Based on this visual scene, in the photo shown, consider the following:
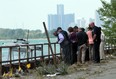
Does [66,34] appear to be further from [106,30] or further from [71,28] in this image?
[106,30]

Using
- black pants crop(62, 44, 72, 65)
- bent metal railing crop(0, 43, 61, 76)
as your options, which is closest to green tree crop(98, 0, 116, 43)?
bent metal railing crop(0, 43, 61, 76)

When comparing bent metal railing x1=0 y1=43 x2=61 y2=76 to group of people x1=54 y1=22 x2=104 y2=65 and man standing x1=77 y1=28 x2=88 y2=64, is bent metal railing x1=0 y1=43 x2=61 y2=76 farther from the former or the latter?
man standing x1=77 y1=28 x2=88 y2=64

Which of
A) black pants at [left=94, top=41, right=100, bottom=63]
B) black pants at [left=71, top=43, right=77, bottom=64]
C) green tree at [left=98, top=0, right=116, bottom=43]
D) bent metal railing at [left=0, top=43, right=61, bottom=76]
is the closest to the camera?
bent metal railing at [left=0, top=43, right=61, bottom=76]

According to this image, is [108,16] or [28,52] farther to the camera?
[108,16]

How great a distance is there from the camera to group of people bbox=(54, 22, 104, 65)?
56.7ft

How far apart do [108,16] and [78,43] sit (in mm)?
11071

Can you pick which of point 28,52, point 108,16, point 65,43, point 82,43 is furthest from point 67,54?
point 108,16

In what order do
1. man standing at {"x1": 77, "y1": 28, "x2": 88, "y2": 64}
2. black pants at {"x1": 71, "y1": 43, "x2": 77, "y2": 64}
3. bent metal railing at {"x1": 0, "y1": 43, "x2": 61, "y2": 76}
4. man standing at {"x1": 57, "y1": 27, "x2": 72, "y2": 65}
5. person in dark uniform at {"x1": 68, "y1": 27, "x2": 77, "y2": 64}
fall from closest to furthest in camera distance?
bent metal railing at {"x1": 0, "y1": 43, "x2": 61, "y2": 76} < man standing at {"x1": 57, "y1": 27, "x2": 72, "y2": 65} < man standing at {"x1": 77, "y1": 28, "x2": 88, "y2": 64} < person in dark uniform at {"x1": 68, "y1": 27, "x2": 77, "y2": 64} < black pants at {"x1": 71, "y1": 43, "x2": 77, "y2": 64}

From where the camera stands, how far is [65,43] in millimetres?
17219

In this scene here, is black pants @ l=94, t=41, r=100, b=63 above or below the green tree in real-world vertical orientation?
below

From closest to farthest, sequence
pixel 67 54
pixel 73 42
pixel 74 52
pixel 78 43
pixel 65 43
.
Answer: pixel 65 43
pixel 67 54
pixel 78 43
pixel 73 42
pixel 74 52

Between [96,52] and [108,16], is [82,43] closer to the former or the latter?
[96,52]

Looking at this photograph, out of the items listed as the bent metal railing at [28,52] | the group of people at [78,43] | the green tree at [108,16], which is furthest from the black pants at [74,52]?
the green tree at [108,16]

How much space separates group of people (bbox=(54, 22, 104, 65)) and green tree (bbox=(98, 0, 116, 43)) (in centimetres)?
945
